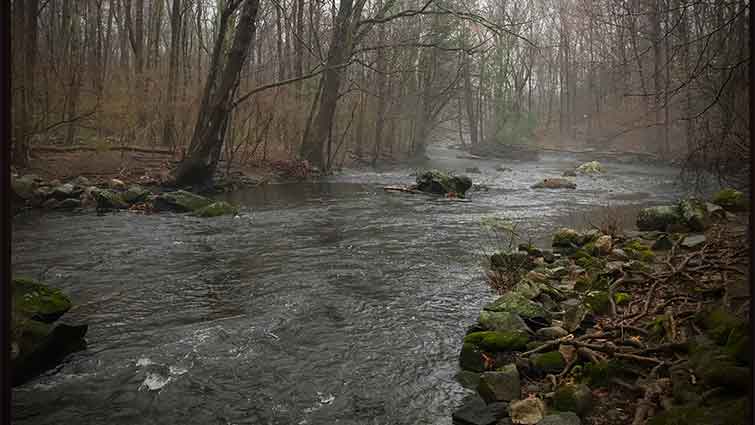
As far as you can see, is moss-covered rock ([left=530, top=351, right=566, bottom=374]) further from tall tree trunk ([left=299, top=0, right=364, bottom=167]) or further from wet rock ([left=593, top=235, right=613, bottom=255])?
tall tree trunk ([left=299, top=0, right=364, bottom=167])

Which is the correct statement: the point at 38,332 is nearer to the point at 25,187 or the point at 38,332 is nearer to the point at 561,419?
the point at 561,419

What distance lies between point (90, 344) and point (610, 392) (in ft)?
12.6

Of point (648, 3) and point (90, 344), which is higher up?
point (648, 3)

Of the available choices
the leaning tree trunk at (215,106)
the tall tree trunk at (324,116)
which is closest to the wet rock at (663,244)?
the leaning tree trunk at (215,106)

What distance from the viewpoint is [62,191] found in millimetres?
11164

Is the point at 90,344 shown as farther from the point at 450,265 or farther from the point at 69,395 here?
the point at 450,265

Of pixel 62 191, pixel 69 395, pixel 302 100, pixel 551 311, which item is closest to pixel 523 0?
pixel 302 100

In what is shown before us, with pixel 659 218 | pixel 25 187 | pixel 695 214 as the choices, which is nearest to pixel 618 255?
pixel 695 214

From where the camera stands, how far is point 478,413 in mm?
3518

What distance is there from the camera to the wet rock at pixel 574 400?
3.37 m

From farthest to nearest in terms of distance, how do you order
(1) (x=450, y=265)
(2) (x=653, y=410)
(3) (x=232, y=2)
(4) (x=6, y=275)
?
(3) (x=232, y=2) < (1) (x=450, y=265) < (2) (x=653, y=410) < (4) (x=6, y=275)

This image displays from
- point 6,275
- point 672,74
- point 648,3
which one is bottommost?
A: point 6,275

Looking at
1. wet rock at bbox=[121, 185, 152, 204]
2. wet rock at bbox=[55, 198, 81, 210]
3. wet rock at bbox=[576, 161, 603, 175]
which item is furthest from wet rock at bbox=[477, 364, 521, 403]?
wet rock at bbox=[576, 161, 603, 175]

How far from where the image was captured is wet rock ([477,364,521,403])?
3.68m
